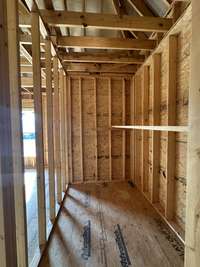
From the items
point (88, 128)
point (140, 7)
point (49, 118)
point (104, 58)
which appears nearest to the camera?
point (49, 118)

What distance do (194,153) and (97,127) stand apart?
4114mm

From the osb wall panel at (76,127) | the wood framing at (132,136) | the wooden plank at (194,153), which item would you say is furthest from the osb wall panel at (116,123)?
the wooden plank at (194,153)

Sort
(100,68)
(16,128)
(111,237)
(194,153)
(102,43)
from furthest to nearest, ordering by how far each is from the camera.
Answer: (100,68) → (102,43) → (111,237) → (16,128) → (194,153)

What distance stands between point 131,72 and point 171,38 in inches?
74.0

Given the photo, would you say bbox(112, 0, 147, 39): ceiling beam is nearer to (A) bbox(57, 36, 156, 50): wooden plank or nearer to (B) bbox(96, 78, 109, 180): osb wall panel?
(A) bbox(57, 36, 156, 50): wooden plank

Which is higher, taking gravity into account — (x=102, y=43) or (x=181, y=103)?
(x=102, y=43)

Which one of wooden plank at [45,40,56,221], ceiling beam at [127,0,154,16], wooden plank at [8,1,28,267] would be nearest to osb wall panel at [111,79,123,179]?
ceiling beam at [127,0,154,16]

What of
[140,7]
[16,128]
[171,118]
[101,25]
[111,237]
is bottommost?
[111,237]

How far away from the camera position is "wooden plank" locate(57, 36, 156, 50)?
2803 millimetres

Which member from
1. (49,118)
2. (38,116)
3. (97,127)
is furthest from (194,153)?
(97,127)

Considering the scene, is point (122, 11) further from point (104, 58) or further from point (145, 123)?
point (145, 123)

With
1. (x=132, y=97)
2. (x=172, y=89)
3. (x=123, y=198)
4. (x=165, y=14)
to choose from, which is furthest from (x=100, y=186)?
(x=165, y=14)

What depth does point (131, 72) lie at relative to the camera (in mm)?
4301

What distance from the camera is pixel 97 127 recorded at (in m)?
4.72
